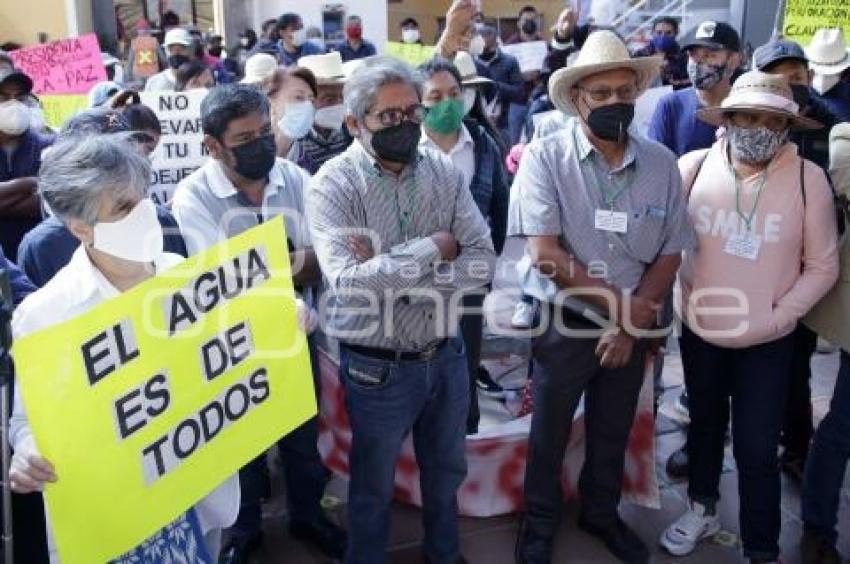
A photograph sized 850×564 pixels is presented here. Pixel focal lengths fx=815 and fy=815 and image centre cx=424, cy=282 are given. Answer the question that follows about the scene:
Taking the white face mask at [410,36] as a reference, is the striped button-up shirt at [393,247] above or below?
below

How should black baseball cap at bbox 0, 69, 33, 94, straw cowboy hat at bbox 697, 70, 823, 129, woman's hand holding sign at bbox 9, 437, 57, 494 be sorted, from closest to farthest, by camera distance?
1. woman's hand holding sign at bbox 9, 437, 57, 494
2. straw cowboy hat at bbox 697, 70, 823, 129
3. black baseball cap at bbox 0, 69, 33, 94

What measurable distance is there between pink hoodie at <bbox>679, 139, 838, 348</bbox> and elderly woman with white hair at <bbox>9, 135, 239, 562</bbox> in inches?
76.5

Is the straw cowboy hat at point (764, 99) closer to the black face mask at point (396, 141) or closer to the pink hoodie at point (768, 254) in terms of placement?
the pink hoodie at point (768, 254)

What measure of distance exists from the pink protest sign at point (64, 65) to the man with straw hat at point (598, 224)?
4.63 metres

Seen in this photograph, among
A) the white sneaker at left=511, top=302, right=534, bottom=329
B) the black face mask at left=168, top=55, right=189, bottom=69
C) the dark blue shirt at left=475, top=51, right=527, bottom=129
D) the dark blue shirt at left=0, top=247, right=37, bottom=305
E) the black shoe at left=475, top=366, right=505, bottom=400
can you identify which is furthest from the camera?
the dark blue shirt at left=475, top=51, right=527, bottom=129

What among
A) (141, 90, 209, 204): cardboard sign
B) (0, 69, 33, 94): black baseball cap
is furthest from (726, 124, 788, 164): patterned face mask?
(0, 69, 33, 94): black baseball cap

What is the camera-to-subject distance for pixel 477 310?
378cm

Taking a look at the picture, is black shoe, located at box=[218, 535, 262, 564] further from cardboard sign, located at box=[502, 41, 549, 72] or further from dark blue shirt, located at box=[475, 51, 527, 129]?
cardboard sign, located at box=[502, 41, 549, 72]

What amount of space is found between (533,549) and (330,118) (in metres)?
2.37

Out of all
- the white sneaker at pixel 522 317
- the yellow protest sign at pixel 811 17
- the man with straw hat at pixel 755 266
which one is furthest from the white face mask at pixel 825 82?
the white sneaker at pixel 522 317

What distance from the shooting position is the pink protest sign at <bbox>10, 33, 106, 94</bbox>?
6301 millimetres

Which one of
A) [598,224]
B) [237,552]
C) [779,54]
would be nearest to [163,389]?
[237,552]

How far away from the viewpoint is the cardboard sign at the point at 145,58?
27.9 ft

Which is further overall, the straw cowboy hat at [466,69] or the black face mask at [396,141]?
the straw cowboy hat at [466,69]
